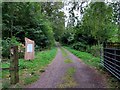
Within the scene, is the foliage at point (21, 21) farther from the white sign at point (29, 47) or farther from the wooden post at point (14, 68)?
the wooden post at point (14, 68)

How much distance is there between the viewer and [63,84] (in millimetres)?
7242

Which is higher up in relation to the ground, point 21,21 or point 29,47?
point 21,21

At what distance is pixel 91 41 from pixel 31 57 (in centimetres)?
1504

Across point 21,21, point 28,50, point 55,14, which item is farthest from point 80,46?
point 28,50

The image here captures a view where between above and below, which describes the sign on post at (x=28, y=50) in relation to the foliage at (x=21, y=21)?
below

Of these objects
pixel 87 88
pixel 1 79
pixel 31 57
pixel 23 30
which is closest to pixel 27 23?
pixel 23 30

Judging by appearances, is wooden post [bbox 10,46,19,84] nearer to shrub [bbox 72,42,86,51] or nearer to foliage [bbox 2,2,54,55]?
foliage [bbox 2,2,54,55]

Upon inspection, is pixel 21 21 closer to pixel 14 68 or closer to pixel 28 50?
pixel 28 50

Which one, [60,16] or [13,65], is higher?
[60,16]

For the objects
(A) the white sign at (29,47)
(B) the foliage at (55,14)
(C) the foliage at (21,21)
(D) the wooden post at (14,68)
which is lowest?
(D) the wooden post at (14,68)

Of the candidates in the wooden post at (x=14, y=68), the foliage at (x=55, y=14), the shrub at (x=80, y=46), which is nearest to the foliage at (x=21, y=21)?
the shrub at (x=80, y=46)

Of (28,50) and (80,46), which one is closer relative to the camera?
(28,50)

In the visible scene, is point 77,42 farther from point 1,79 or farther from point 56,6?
point 1,79

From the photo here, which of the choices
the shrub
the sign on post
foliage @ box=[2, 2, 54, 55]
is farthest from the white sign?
the shrub
